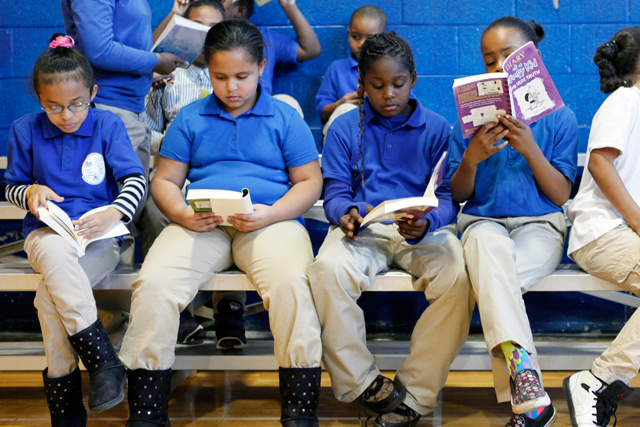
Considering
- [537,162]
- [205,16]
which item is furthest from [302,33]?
[537,162]

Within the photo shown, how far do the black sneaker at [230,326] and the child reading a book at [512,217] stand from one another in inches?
30.5

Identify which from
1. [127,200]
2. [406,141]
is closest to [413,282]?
[406,141]

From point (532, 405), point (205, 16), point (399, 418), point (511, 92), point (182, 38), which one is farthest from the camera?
point (205, 16)

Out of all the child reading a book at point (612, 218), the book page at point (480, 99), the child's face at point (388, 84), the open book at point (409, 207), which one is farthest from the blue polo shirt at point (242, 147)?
the child reading a book at point (612, 218)

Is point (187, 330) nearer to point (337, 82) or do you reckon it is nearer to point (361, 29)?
point (337, 82)

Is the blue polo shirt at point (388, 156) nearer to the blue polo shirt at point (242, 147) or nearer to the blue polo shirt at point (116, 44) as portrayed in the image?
the blue polo shirt at point (242, 147)

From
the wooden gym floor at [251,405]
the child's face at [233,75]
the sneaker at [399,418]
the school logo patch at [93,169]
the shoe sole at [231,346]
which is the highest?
the child's face at [233,75]

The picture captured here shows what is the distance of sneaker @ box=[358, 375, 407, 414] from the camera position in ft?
5.11

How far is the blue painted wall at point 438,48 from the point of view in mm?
2514

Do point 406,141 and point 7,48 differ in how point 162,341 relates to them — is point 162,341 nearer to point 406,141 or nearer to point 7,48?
point 406,141

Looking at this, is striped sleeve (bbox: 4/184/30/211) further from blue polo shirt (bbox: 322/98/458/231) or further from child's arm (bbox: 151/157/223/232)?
blue polo shirt (bbox: 322/98/458/231)

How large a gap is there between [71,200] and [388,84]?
100 centimetres

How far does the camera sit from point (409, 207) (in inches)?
54.6

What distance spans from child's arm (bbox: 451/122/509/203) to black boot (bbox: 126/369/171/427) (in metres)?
0.97
